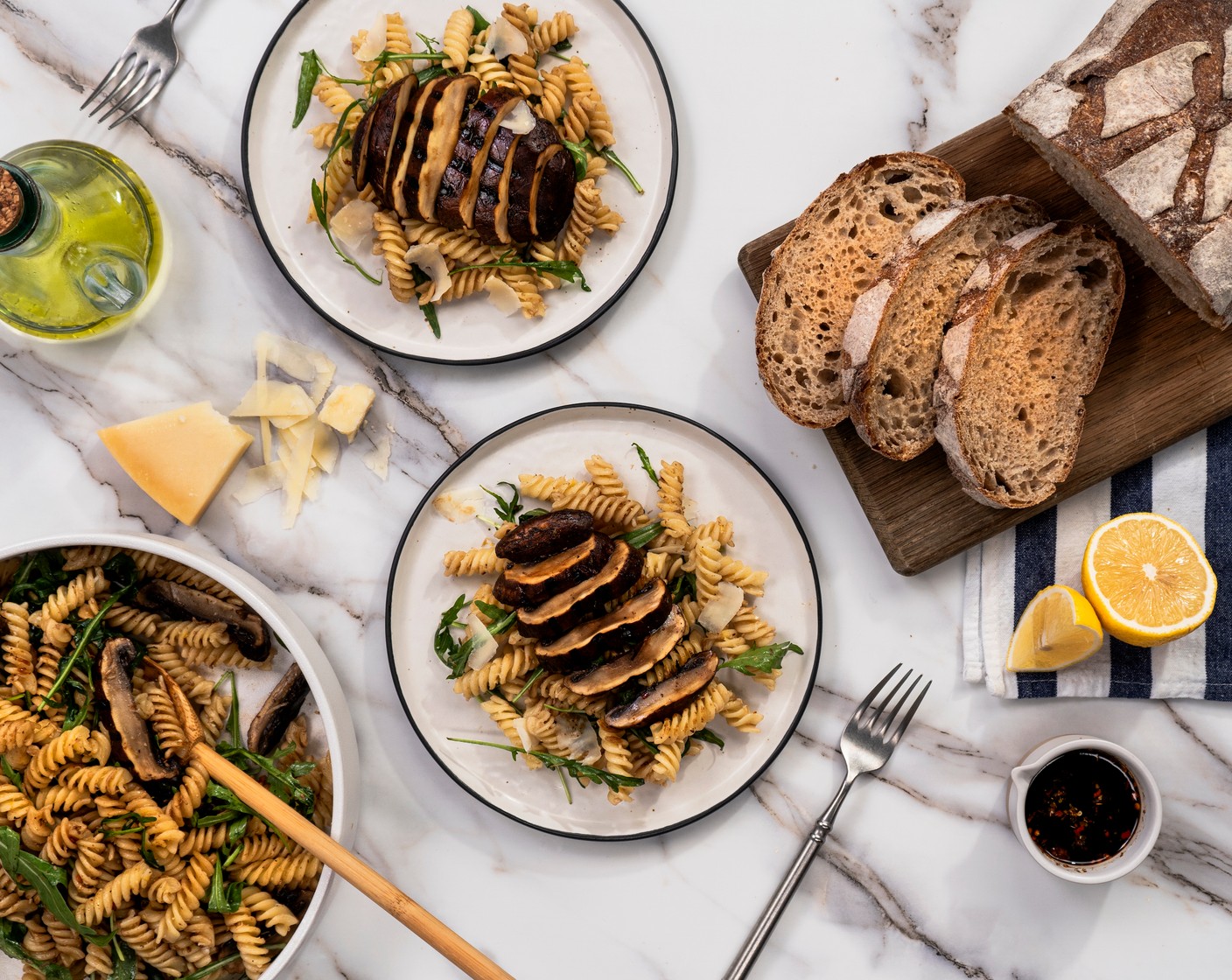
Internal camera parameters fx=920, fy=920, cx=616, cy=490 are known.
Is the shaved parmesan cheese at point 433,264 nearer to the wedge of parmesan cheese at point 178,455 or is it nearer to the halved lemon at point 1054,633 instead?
the wedge of parmesan cheese at point 178,455

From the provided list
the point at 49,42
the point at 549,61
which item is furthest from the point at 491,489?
the point at 49,42

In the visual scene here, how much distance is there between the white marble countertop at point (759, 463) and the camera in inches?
113

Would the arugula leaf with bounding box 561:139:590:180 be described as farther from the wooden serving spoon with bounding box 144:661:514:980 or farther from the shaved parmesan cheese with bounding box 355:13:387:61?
the wooden serving spoon with bounding box 144:661:514:980

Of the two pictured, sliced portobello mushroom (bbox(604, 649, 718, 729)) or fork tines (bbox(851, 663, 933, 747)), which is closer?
sliced portobello mushroom (bbox(604, 649, 718, 729))

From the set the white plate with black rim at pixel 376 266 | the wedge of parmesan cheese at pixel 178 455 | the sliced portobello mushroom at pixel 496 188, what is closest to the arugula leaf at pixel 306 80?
the white plate with black rim at pixel 376 266

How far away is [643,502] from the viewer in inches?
113

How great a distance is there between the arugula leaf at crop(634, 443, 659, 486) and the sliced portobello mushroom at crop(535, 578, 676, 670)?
12.4 inches

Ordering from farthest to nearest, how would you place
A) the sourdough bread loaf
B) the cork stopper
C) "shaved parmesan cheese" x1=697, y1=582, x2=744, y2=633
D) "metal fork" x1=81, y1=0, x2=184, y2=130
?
"metal fork" x1=81, y1=0, x2=184, y2=130 < "shaved parmesan cheese" x1=697, y1=582, x2=744, y2=633 < the cork stopper < the sourdough bread loaf

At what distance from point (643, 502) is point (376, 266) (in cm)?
112

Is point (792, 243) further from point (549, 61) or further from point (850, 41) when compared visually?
point (549, 61)

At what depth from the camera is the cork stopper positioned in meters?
2.48

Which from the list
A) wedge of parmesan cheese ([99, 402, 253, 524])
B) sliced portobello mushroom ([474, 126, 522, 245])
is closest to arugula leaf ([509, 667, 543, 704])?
wedge of parmesan cheese ([99, 402, 253, 524])

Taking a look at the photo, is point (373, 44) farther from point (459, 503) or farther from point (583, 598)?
point (583, 598)

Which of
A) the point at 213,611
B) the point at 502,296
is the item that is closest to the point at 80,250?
the point at 213,611
